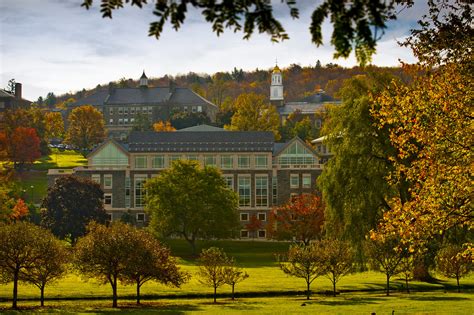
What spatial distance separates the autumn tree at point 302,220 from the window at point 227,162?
1773cm

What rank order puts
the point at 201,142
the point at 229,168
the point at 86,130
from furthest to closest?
the point at 86,130 < the point at 201,142 < the point at 229,168

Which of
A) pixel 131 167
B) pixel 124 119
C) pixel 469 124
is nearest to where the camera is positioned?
pixel 469 124

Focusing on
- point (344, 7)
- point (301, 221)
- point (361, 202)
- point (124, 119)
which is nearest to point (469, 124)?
point (344, 7)

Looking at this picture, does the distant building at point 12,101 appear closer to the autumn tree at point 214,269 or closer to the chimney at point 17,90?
the chimney at point 17,90

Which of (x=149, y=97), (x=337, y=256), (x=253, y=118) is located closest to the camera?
(x=337, y=256)

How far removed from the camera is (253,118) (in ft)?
457

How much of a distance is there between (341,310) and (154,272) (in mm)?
9564

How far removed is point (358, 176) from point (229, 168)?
203ft

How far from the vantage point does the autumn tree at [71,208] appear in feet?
267

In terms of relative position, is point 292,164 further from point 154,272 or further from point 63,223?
point 154,272

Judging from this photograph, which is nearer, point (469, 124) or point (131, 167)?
point (469, 124)

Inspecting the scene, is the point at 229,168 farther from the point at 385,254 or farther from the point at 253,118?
the point at 385,254

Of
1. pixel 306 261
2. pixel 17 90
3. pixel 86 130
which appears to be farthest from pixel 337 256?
pixel 17 90

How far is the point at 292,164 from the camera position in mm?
103688
